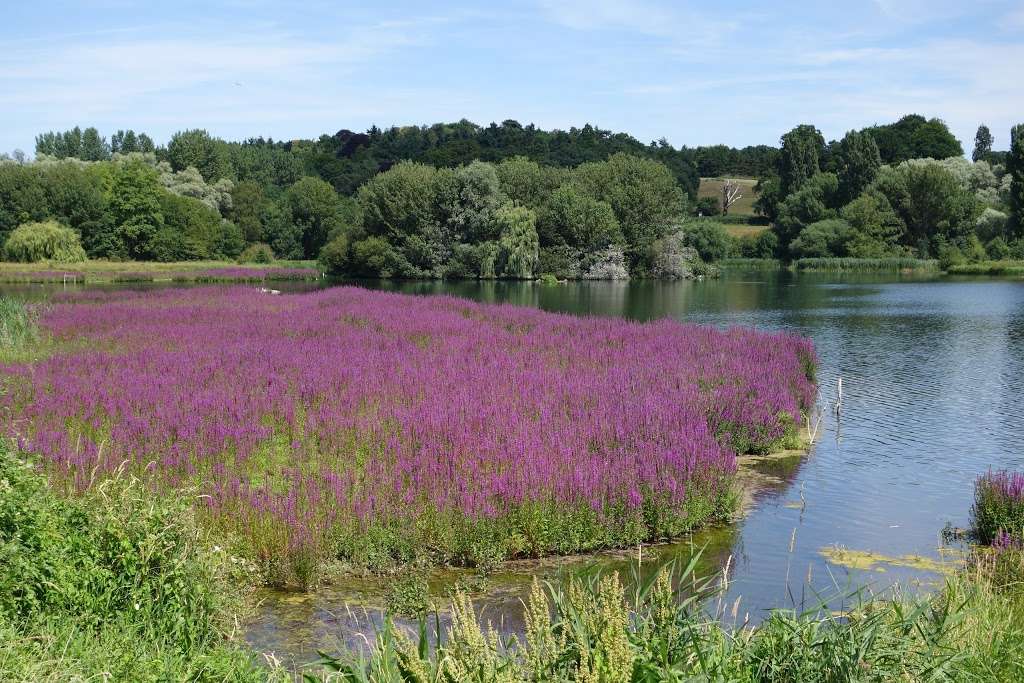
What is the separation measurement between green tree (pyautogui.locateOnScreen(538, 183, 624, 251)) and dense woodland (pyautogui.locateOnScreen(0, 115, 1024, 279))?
137mm

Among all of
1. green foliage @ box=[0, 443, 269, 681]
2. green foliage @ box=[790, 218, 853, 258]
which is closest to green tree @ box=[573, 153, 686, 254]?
green foliage @ box=[790, 218, 853, 258]

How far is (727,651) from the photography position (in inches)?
215

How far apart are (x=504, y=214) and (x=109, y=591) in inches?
2900

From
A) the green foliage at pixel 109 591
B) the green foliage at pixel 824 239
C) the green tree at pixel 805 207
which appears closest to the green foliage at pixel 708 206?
the green tree at pixel 805 207

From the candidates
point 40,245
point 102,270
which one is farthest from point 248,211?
point 102,270

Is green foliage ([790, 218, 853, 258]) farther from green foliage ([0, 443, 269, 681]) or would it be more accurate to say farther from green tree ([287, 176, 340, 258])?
green foliage ([0, 443, 269, 681])

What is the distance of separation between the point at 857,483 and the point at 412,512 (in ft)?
24.4

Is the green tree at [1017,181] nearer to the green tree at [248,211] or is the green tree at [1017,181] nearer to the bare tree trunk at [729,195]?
the bare tree trunk at [729,195]

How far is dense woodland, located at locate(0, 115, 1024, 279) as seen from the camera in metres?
81.4

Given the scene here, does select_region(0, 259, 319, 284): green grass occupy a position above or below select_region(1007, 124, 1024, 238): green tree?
below

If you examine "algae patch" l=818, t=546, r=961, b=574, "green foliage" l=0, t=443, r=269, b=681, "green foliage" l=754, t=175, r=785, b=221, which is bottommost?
"algae patch" l=818, t=546, r=961, b=574

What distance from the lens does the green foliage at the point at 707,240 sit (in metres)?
104

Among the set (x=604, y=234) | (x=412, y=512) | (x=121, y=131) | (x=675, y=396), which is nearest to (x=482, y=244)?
(x=604, y=234)

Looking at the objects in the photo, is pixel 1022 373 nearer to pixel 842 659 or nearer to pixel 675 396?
pixel 675 396
